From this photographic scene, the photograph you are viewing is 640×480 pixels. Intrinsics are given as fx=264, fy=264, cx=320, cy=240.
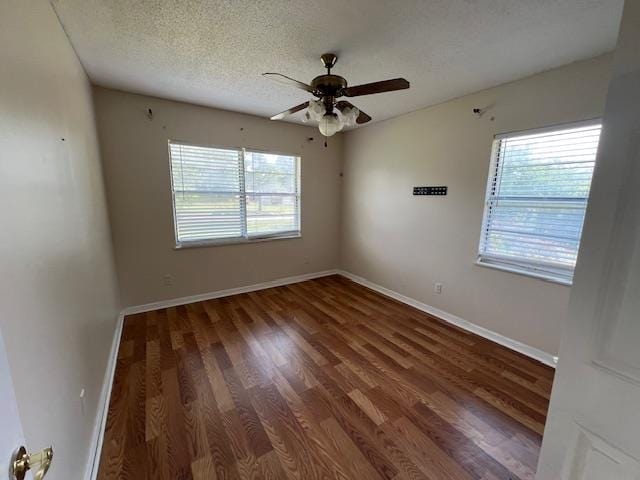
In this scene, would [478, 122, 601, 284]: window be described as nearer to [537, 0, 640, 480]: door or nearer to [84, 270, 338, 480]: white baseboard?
[537, 0, 640, 480]: door

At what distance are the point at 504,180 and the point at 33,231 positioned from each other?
3322 millimetres

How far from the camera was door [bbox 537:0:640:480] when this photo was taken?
64 centimetres

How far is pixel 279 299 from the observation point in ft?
12.0

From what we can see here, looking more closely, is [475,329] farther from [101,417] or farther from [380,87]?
[101,417]

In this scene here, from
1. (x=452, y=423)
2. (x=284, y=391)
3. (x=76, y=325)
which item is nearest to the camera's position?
(x=76, y=325)

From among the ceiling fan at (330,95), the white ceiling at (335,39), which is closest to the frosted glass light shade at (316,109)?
the ceiling fan at (330,95)

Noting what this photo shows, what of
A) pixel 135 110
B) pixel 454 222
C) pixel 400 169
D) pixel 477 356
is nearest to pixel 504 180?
pixel 454 222

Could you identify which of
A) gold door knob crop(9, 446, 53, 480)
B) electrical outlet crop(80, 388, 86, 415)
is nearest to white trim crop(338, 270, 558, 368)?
gold door knob crop(9, 446, 53, 480)

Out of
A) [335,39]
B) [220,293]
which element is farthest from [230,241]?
[335,39]

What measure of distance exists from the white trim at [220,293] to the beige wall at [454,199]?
87 cm

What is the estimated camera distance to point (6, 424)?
0.48 meters

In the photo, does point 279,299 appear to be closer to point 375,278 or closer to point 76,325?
point 375,278

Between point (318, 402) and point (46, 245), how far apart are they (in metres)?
1.77

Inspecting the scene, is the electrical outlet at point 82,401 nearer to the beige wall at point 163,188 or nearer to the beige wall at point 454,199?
the beige wall at point 163,188
